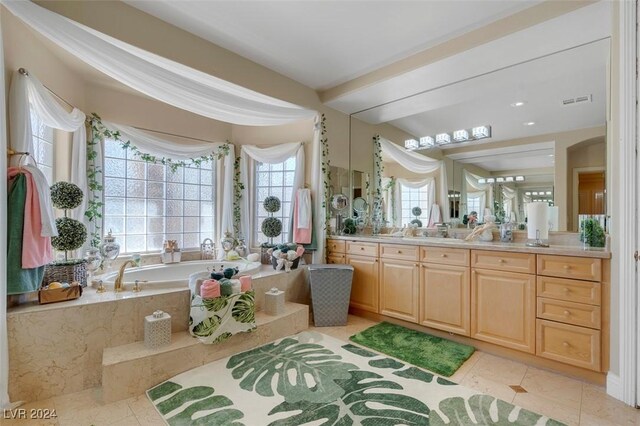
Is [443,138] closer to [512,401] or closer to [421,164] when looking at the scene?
[421,164]

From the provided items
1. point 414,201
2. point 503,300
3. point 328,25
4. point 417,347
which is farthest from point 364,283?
point 328,25

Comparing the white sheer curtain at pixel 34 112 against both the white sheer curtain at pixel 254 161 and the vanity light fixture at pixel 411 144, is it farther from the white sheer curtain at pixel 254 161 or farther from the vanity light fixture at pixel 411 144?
the vanity light fixture at pixel 411 144

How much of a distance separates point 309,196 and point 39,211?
247 cm

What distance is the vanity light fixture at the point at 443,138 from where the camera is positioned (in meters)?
3.50

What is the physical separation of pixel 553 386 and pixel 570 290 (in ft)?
2.24

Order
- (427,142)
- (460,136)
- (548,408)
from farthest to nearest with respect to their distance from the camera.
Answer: (427,142) → (460,136) → (548,408)

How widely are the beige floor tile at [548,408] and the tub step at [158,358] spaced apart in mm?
1960

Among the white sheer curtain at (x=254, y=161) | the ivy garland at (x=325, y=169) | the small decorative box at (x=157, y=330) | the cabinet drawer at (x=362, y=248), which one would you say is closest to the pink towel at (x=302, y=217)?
the white sheer curtain at (x=254, y=161)

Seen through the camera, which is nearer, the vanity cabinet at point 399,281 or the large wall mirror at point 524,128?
the large wall mirror at point 524,128

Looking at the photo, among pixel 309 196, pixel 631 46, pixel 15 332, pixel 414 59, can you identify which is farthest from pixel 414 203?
pixel 15 332

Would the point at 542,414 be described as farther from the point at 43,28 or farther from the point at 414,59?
the point at 43,28

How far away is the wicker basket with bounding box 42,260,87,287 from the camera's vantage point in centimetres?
219

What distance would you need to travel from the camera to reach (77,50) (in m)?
1.94

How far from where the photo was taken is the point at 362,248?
3.38m
